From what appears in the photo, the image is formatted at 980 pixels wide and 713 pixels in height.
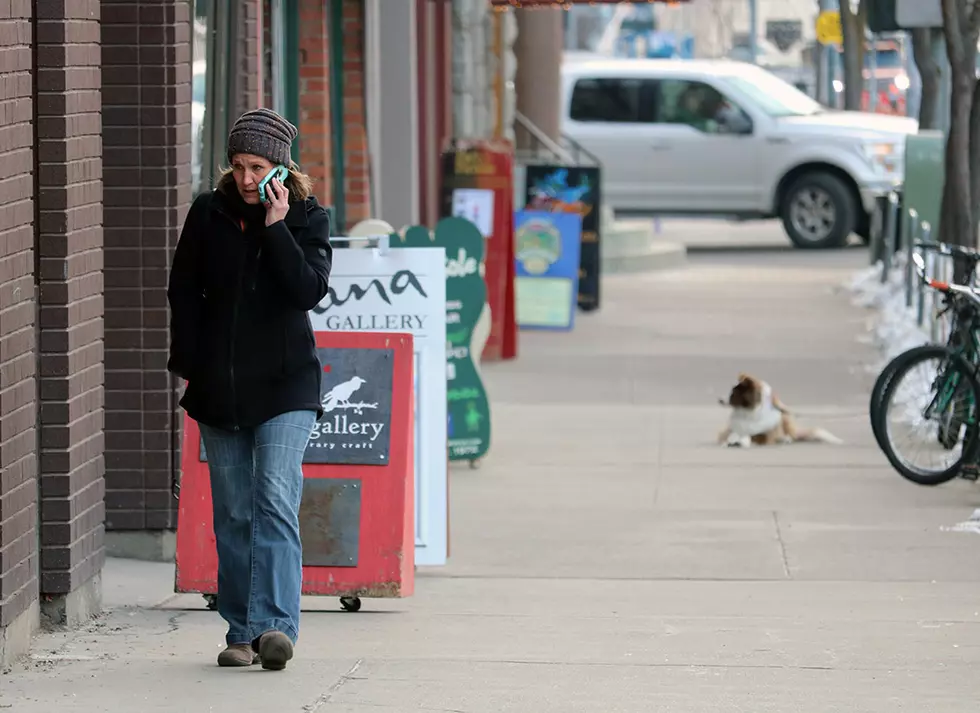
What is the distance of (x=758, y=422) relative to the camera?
1041 cm

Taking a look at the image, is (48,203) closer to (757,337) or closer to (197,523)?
(197,523)

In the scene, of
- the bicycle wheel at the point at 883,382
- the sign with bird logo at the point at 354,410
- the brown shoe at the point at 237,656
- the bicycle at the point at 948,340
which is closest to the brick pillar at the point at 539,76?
the bicycle at the point at 948,340

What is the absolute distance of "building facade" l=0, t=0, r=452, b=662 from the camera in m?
5.71

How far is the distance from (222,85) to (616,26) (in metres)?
75.5

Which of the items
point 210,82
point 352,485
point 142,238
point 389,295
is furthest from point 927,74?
point 352,485

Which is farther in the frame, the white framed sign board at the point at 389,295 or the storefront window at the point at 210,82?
the storefront window at the point at 210,82

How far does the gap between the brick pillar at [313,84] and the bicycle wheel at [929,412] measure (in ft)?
12.9

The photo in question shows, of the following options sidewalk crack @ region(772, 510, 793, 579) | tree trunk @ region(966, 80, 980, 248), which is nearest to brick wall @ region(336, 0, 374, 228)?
tree trunk @ region(966, 80, 980, 248)

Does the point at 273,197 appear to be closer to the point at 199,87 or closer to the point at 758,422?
the point at 199,87

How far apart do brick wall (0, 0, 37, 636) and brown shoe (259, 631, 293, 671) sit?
73 cm

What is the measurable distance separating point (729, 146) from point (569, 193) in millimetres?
6824

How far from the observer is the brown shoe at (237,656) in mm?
5730

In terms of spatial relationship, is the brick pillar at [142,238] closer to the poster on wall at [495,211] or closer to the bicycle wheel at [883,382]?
the bicycle wheel at [883,382]

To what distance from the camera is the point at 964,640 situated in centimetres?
626
